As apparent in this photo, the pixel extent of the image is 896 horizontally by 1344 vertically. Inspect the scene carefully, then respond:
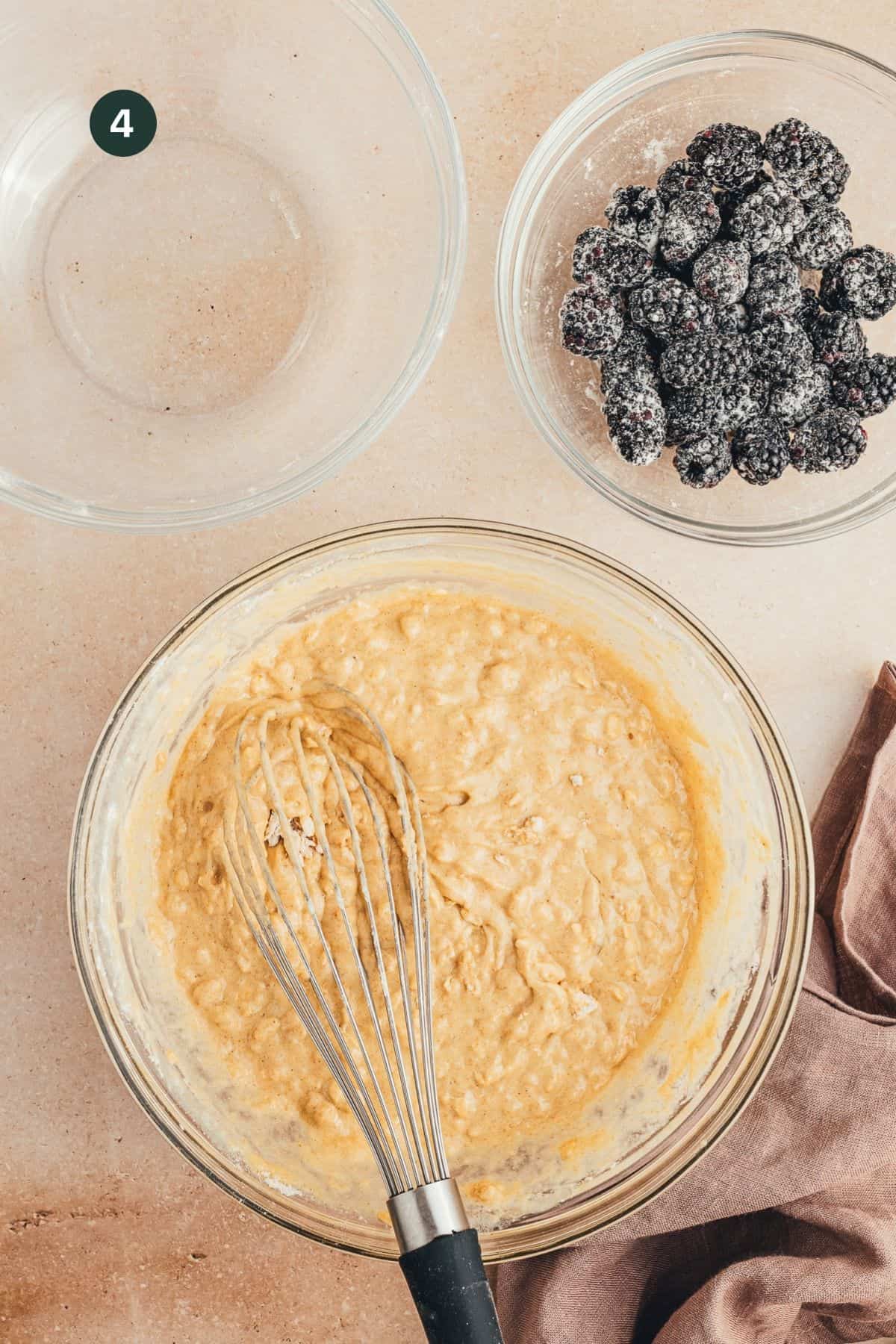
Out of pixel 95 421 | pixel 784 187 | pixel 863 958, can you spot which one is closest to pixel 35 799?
pixel 95 421

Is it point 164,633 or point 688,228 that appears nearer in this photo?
point 688,228

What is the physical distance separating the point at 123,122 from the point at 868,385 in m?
1.14

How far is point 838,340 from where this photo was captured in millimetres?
1440

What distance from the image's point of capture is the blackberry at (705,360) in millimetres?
1396

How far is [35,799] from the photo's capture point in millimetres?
1545

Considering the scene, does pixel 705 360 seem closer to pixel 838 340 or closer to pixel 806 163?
pixel 838 340

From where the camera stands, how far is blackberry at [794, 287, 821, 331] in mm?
1447

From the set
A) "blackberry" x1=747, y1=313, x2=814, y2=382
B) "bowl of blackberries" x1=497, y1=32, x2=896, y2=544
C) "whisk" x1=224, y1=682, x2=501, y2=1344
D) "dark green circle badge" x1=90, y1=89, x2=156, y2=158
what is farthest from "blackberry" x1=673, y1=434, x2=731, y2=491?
"dark green circle badge" x1=90, y1=89, x2=156, y2=158

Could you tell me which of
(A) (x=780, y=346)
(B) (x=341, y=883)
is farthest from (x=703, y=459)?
(B) (x=341, y=883)

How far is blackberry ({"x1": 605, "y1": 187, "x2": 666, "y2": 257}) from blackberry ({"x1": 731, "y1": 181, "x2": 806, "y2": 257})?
10 centimetres

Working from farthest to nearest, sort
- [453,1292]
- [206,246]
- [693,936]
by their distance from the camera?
[206,246]
[693,936]
[453,1292]

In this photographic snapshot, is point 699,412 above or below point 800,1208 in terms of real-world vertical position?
above

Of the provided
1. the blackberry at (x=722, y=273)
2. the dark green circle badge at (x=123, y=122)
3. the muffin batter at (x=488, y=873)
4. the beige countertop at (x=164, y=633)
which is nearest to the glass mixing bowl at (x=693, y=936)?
the muffin batter at (x=488, y=873)

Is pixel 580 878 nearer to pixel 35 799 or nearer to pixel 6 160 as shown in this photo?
pixel 35 799
